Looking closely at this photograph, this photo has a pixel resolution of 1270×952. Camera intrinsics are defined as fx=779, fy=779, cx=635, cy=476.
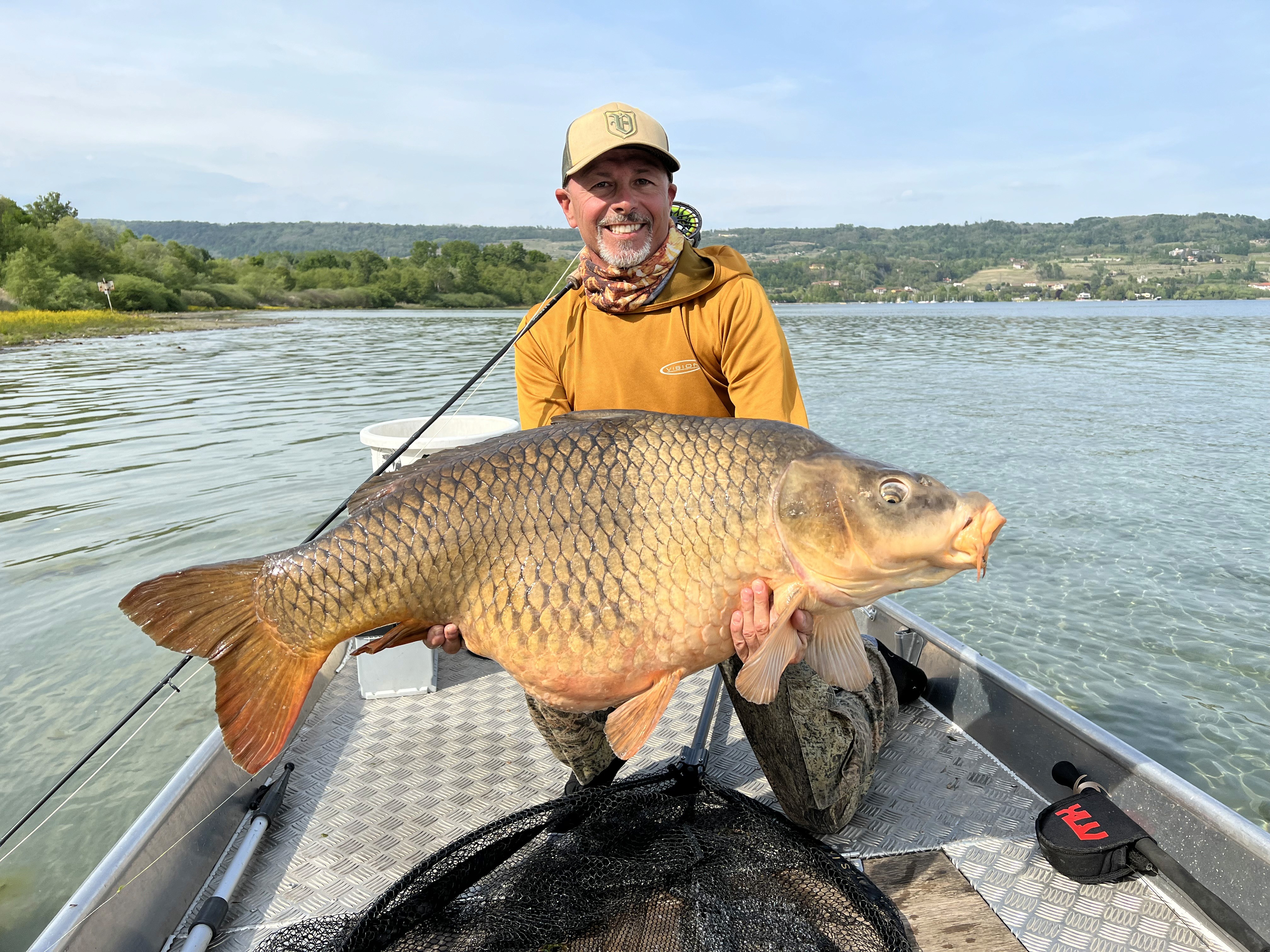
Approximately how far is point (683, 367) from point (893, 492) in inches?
44.7

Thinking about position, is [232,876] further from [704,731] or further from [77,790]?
[77,790]

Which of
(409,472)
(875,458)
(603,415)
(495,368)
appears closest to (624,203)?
(603,415)

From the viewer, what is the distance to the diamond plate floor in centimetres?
205

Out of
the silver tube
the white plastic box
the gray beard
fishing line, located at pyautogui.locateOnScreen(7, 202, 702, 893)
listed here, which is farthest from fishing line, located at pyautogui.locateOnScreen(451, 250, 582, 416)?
the silver tube

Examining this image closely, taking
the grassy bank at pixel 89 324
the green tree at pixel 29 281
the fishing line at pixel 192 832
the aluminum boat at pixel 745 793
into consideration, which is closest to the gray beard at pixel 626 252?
the aluminum boat at pixel 745 793

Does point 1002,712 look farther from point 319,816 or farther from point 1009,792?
point 319,816

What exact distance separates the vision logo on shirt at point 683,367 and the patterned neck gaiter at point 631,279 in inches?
9.0

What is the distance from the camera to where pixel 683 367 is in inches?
104

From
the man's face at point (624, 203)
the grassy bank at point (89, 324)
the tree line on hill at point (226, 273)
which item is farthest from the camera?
the tree line on hill at point (226, 273)

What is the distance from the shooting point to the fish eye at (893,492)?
1647 mm

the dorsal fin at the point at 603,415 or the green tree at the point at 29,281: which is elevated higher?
the green tree at the point at 29,281

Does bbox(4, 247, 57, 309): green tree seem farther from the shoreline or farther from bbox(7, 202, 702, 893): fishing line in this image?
bbox(7, 202, 702, 893): fishing line

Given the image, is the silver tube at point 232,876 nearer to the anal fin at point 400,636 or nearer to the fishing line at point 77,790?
the fishing line at point 77,790

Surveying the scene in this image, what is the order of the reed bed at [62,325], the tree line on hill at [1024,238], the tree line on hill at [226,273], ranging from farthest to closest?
the tree line on hill at [1024,238]
the tree line on hill at [226,273]
the reed bed at [62,325]
